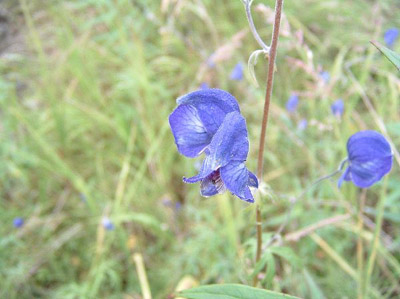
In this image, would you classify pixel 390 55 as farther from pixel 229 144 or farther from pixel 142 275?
pixel 142 275

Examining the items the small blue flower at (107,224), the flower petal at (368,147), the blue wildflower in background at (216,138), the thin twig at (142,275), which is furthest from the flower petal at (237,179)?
the small blue flower at (107,224)

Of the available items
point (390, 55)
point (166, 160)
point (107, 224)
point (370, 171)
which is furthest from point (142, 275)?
point (390, 55)

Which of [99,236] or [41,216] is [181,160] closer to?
[99,236]

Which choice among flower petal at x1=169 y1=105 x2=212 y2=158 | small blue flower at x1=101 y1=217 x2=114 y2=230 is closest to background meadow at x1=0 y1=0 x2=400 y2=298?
small blue flower at x1=101 y1=217 x2=114 y2=230

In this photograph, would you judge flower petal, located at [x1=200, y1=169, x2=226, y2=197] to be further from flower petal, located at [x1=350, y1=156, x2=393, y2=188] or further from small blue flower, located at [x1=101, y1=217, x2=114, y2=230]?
small blue flower, located at [x1=101, y1=217, x2=114, y2=230]

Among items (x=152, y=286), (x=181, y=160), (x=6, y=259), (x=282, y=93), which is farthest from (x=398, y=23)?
(x=6, y=259)

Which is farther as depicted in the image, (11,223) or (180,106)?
(11,223)
